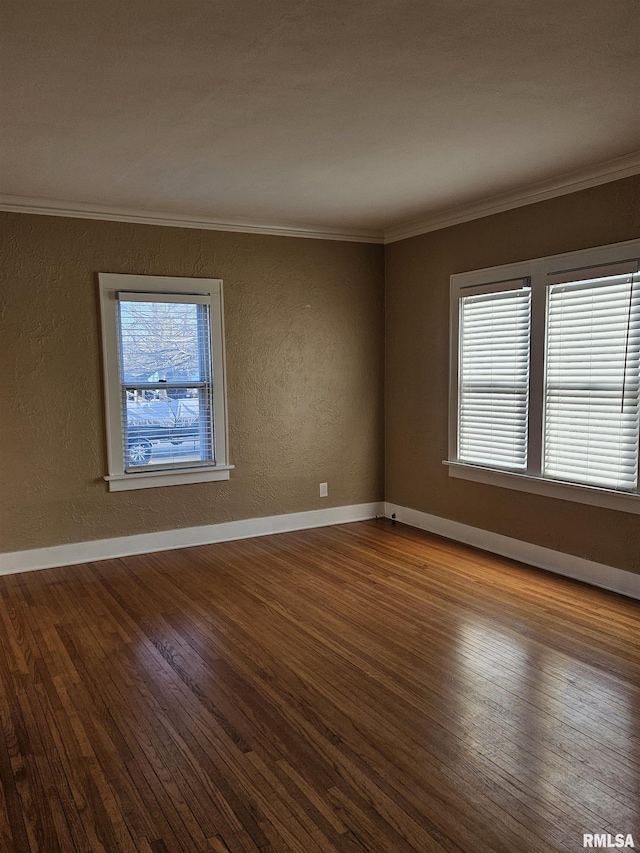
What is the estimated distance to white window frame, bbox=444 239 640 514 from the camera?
3916mm

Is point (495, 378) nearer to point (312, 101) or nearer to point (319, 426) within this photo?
point (319, 426)

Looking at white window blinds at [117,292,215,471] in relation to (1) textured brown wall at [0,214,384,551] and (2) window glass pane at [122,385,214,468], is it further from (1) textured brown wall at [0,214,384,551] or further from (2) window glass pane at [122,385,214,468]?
(1) textured brown wall at [0,214,384,551]

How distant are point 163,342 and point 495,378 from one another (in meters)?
2.55

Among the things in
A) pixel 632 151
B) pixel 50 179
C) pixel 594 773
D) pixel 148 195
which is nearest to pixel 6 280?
pixel 50 179

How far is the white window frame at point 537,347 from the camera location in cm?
392

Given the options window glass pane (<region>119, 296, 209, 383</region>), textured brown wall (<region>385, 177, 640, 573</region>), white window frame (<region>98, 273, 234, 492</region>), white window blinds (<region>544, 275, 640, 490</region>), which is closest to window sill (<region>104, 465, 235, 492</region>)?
white window frame (<region>98, 273, 234, 492</region>)

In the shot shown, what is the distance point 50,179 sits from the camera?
4.01 m

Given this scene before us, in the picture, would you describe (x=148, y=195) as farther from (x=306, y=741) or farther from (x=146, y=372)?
(x=306, y=741)

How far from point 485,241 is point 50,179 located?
3.04 m

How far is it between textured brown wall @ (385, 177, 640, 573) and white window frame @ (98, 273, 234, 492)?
1636 mm

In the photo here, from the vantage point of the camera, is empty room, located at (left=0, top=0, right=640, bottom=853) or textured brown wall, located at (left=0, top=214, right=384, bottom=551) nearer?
empty room, located at (left=0, top=0, right=640, bottom=853)

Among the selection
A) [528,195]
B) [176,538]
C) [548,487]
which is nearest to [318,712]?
[548,487]

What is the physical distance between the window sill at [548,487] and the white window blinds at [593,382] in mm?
58

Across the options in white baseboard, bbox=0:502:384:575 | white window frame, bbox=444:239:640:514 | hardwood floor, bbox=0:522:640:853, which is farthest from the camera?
white baseboard, bbox=0:502:384:575
